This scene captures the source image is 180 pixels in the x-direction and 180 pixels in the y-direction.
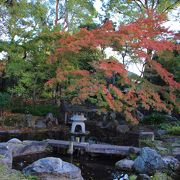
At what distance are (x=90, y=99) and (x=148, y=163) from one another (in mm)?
5967

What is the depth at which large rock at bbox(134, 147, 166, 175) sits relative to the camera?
26.2ft

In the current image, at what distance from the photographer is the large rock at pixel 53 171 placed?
21.1ft

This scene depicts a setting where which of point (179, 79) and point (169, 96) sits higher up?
point (179, 79)

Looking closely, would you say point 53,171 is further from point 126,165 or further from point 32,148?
point 32,148

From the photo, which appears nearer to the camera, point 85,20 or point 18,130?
point 18,130

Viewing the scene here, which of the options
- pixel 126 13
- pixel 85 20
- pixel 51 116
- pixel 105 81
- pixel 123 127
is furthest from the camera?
pixel 85 20

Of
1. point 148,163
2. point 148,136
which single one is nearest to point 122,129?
point 148,136

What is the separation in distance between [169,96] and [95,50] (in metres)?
3.81

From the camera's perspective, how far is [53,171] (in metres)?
6.44

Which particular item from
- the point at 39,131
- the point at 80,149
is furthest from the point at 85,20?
the point at 80,149

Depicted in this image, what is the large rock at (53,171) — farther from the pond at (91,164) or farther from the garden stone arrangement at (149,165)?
the garden stone arrangement at (149,165)

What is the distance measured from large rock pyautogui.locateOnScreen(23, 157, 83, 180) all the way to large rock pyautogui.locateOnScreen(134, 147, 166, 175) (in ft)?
7.16

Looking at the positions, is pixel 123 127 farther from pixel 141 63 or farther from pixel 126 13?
pixel 126 13

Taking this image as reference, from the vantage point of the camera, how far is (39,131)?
13539mm
